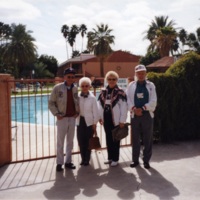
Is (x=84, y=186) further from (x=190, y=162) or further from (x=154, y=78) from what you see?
(x=154, y=78)

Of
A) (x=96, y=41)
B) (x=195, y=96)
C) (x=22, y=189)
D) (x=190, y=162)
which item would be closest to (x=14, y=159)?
(x=22, y=189)

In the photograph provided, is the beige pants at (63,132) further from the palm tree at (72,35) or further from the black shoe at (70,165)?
the palm tree at (72,35)

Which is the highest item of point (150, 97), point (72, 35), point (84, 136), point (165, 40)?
point (72, 35)

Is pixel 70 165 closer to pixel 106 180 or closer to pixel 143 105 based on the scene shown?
pixel 106 180

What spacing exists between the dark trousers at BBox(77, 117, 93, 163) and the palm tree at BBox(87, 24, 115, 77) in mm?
46504

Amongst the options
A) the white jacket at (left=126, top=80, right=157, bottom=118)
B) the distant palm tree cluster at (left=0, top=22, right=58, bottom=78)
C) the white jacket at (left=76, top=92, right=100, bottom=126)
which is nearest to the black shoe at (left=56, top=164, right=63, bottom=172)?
the white jacket at (left=76, top=92, right=100, bottom=126)

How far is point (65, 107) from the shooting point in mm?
5469

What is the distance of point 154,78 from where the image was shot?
724cm

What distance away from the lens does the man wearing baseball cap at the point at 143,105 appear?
558 centimetres

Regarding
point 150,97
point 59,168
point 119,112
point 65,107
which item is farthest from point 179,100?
point 59,168

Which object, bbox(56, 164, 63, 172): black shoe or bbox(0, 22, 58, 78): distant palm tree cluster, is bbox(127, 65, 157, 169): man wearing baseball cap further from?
bbox(0, 22, 58, 78): distant palm tree cluster

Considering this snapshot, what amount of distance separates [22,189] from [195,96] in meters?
4.82

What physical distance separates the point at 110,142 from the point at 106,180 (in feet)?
3.15

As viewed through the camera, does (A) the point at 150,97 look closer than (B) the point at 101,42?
Yes
